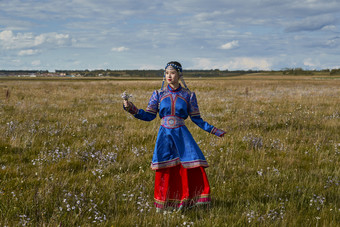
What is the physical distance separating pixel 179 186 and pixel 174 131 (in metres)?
0.87

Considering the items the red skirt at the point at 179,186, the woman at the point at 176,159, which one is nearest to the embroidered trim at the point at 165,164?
the woman at the point at 176,159

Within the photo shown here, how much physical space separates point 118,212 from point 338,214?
3.22 metres

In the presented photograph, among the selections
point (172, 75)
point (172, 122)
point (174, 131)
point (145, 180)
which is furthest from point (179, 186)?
point (172, 75)

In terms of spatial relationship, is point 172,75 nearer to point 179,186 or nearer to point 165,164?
point 165,164

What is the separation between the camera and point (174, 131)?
14.3 ft

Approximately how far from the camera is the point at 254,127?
409 inches

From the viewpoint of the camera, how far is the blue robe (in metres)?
4.22

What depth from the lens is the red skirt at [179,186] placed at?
4.27 metres

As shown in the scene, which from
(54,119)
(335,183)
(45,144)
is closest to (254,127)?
(335,183)

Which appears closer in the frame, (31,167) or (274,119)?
(31,167)

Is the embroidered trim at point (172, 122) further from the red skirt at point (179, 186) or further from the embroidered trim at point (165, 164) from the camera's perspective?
the red skirt at point (179, 186)

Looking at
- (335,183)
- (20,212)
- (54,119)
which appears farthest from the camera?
(54,119)

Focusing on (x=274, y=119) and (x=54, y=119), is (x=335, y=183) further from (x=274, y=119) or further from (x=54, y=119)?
(x=54, y=119)

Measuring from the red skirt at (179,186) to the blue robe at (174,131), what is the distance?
182 millimetres
